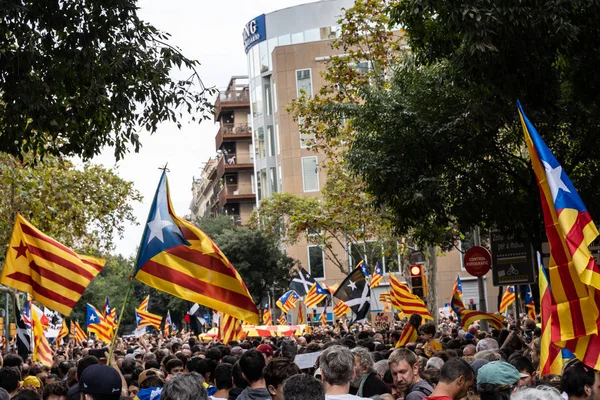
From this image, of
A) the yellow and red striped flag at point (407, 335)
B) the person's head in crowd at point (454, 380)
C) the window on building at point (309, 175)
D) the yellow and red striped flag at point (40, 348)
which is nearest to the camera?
the person's head in crowd at point (454, 380)

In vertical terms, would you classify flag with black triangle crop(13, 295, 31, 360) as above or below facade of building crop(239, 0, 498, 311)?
below

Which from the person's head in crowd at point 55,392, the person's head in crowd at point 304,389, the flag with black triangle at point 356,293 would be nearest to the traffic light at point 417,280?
the flag with black triangle at point 356,293

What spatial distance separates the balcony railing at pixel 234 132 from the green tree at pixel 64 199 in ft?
185

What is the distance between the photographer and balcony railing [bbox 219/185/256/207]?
88.4 metres

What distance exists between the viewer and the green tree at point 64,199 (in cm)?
2447

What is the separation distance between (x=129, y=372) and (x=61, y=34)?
457 cm

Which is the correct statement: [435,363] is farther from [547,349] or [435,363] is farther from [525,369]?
[525,369]

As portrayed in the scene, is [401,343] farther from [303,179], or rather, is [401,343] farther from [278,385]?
[303,179]

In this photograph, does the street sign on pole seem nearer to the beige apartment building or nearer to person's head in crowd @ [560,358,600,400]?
person's head in crowd @ [560,358,600,400]

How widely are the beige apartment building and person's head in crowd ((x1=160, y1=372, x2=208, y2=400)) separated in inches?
1987

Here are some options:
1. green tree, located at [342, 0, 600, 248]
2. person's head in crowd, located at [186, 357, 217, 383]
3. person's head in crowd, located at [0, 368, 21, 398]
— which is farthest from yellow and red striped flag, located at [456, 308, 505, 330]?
person's head in crowd, located at [0, 368, 21, 398]

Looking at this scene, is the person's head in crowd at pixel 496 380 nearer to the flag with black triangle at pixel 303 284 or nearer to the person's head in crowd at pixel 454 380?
the person's head in crowd at pixel 454 380

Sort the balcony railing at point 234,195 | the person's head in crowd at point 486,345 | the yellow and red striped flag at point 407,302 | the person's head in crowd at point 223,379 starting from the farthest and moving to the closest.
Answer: the balcony railing at point 234,195 < the yellow and red striped flag at point 407,302 < the person's head in crowd at point 486,345 < the person's head in crowd at point 223,379

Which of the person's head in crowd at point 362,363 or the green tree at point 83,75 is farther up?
the green tree at point 83,75
